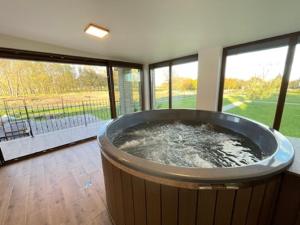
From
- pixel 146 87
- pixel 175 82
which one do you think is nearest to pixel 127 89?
pixel 146 87

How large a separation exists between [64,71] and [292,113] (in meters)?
4.67

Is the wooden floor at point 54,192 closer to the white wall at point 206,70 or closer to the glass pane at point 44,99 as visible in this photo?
the glass pane at point 44,99

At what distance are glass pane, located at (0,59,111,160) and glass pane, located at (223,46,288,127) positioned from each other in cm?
293

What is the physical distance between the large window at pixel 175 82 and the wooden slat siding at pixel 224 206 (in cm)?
272

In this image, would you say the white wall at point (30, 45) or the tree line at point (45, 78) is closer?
the white wall at point (30, 45)

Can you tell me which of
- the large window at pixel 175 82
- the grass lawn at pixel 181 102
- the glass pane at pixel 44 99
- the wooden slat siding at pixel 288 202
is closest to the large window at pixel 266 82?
the large window at pixel 175 82

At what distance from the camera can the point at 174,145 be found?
192 centimetres

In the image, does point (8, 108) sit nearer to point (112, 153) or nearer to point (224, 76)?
point (112, 153)

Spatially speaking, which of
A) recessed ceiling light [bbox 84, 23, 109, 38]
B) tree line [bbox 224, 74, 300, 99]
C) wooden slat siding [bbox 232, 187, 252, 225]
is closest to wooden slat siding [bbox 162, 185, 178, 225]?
wooden slat siding [bbox 232, 187, 252, 225]

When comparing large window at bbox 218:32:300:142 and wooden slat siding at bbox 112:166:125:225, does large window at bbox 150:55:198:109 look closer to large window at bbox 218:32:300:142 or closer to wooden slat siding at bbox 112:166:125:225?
large window at bbox 218:32:300:142

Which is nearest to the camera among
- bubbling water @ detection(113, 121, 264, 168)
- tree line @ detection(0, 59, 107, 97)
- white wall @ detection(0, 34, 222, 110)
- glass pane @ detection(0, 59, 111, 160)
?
bubbling water @ detection(113, 121, 264, 168)

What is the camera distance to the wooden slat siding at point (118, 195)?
40.9 inches

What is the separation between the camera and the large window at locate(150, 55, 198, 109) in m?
3.42

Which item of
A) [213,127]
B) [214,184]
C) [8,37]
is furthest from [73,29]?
[213,127]
